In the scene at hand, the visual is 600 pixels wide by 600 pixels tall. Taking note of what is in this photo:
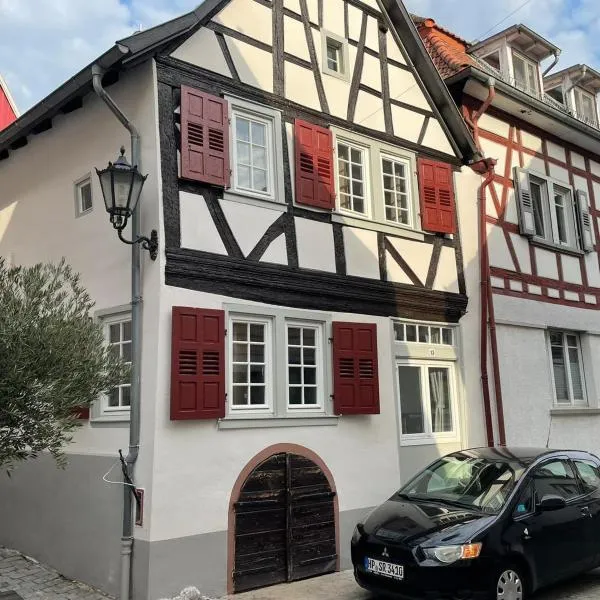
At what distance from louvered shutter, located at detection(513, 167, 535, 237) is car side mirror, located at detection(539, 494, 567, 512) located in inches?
250

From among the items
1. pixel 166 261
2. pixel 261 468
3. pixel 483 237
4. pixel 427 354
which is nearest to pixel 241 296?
pixel 166 261

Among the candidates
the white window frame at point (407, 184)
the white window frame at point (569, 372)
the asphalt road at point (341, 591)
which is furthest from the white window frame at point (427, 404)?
the white window frame at point (569, 372)

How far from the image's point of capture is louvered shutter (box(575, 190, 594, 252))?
43.2ft

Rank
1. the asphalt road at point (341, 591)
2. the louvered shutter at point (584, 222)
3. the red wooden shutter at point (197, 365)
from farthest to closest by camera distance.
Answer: the louvered shutter at point (584, 222)
the red wooden shutter at point (197, 365)
the asphalt road at point (341, 591)

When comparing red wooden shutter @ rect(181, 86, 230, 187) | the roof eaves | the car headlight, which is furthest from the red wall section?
the car headlight

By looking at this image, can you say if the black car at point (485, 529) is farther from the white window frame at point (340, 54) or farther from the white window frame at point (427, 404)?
the white window frame at point (340, 54)

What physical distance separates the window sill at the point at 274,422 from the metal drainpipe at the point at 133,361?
941 millimetres

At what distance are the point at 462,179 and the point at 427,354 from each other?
10.8ft

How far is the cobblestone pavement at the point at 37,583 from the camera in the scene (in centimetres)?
712

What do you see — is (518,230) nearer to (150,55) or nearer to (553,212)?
(553,212)

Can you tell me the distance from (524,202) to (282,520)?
7518 mm

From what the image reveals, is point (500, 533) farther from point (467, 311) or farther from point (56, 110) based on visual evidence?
point (56, 110)

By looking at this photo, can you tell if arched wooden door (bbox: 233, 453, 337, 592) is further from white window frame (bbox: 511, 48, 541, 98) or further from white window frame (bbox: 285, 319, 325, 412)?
white window frame (bbox: 511, 48, 541, 98)

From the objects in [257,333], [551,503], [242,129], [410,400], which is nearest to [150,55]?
[242,129]
